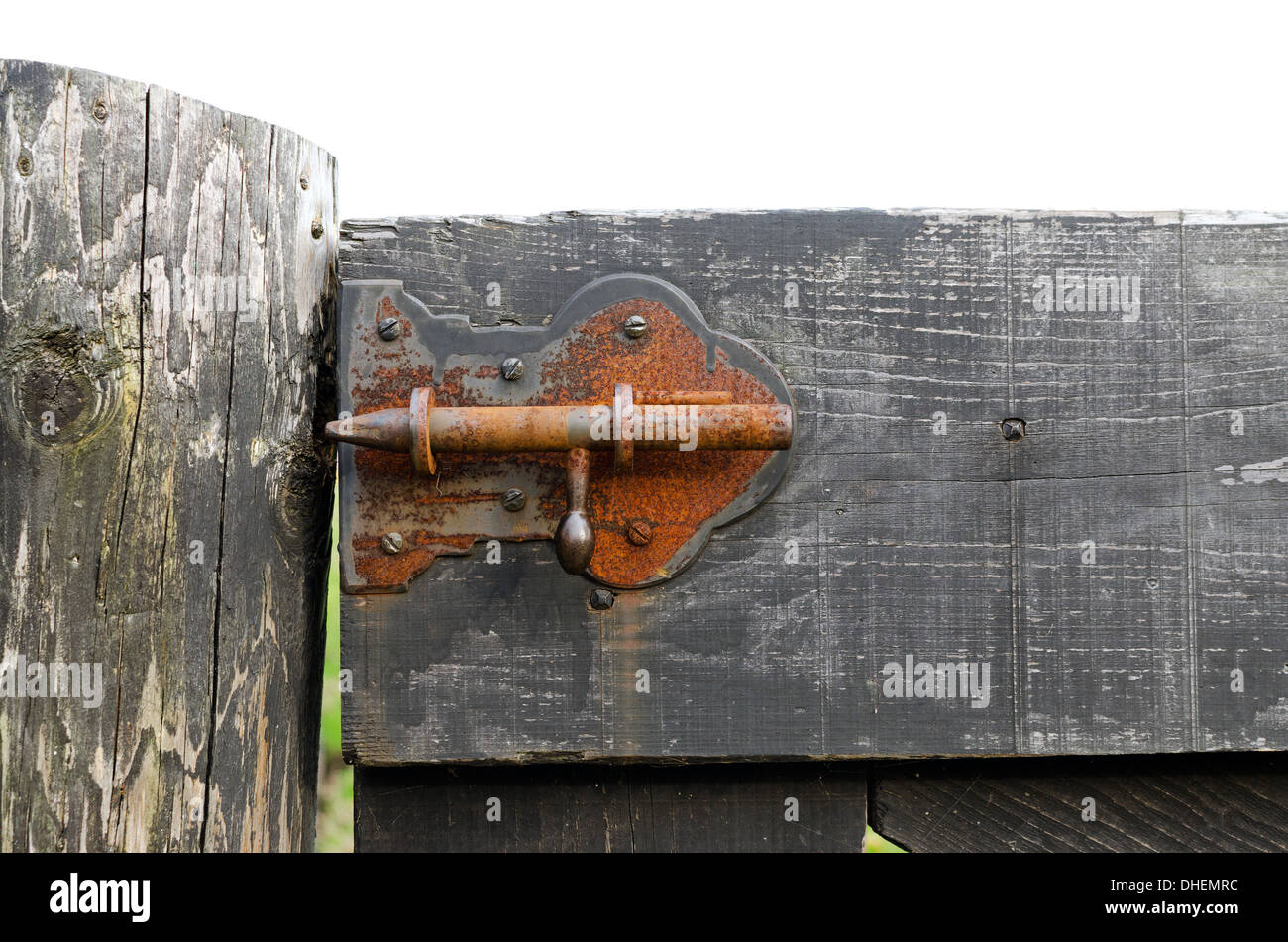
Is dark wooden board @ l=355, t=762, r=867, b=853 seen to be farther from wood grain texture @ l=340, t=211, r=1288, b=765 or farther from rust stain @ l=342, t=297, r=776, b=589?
rust stain @ l=342, t=297, r=776, b=589

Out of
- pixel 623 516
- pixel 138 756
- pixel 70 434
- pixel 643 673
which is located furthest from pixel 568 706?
pixel 70 434

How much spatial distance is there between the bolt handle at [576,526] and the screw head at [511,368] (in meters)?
0.14

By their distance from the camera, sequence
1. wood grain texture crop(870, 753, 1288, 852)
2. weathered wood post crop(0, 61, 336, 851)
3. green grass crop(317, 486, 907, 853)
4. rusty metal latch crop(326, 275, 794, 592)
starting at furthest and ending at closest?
green grass crop(317, 486, 907, 853) → wood grain texture crop(870, 753, 1288, 852) → rusty metal latch crop(326, 275, 794, 592) → weathered wood post crop(0, 61, 336, 851)

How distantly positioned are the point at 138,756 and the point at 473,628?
418 millimetres

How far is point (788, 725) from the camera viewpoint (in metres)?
1.21

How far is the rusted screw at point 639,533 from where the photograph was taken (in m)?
1.20

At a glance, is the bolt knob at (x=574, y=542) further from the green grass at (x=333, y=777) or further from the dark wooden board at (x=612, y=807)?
the green grass at (x=333, y=777)

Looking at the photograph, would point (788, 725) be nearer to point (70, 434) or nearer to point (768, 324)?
point (768, 324)

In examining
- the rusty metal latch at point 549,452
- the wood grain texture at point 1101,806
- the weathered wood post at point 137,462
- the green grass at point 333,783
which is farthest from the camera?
the green grass at point 333,783

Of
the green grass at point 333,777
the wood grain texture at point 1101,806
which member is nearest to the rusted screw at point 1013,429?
the wood grain texture at point 1101,806

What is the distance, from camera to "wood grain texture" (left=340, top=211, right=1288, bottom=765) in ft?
3.97

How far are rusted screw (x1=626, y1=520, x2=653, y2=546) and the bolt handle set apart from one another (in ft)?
0.24

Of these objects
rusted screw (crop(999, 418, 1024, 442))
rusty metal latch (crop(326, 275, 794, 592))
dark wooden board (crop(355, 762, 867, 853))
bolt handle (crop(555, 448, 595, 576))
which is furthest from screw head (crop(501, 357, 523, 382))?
rusted screw (crop(999, 418, 1024, 442))

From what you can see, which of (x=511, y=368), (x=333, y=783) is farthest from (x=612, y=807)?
(x=333, y=783)
